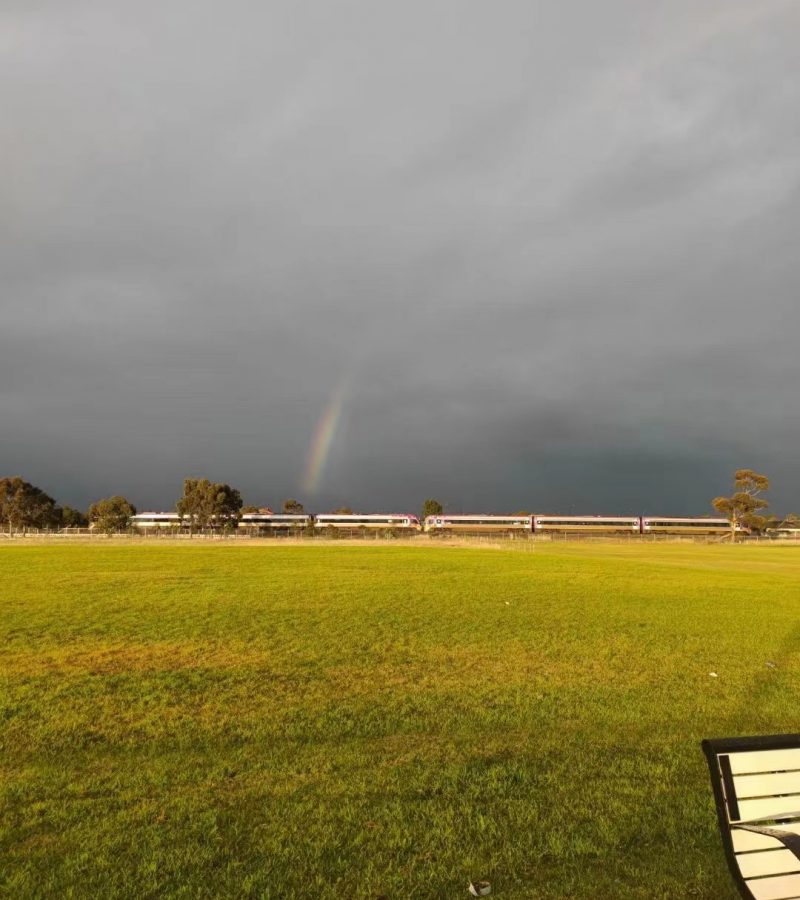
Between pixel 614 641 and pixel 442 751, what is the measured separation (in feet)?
24.1

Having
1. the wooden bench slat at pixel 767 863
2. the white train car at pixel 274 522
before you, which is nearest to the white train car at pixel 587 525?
the white train car at pixel 274 522

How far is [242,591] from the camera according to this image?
69.1 feet

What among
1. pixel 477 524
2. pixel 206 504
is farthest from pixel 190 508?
pixel 477 524

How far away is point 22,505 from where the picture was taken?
4550 inches

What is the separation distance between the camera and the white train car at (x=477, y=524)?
138m

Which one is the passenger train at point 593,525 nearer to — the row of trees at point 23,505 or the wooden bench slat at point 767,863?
the row of trees at point 23,505

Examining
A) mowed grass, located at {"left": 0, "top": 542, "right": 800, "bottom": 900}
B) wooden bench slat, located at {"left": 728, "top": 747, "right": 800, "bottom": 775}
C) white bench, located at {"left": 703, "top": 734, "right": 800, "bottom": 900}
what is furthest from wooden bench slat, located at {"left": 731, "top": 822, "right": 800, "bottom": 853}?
mowed grass, located at {"left": 0, "top": 542, "right": 800, "bottom": 900}

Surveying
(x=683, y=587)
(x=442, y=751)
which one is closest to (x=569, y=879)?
(x=442, y=751)

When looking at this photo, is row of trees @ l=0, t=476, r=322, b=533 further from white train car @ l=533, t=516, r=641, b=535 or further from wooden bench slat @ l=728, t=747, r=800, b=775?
wooden bench slat @ l=728, t=747, r=800, b=775

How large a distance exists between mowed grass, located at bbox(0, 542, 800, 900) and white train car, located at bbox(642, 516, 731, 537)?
130m

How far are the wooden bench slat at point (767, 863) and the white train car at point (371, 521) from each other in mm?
137739

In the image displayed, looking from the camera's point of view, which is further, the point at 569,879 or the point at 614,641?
the point at 614,641

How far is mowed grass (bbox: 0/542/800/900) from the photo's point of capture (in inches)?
166

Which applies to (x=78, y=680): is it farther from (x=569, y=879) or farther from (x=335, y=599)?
(x=335, y=599)
